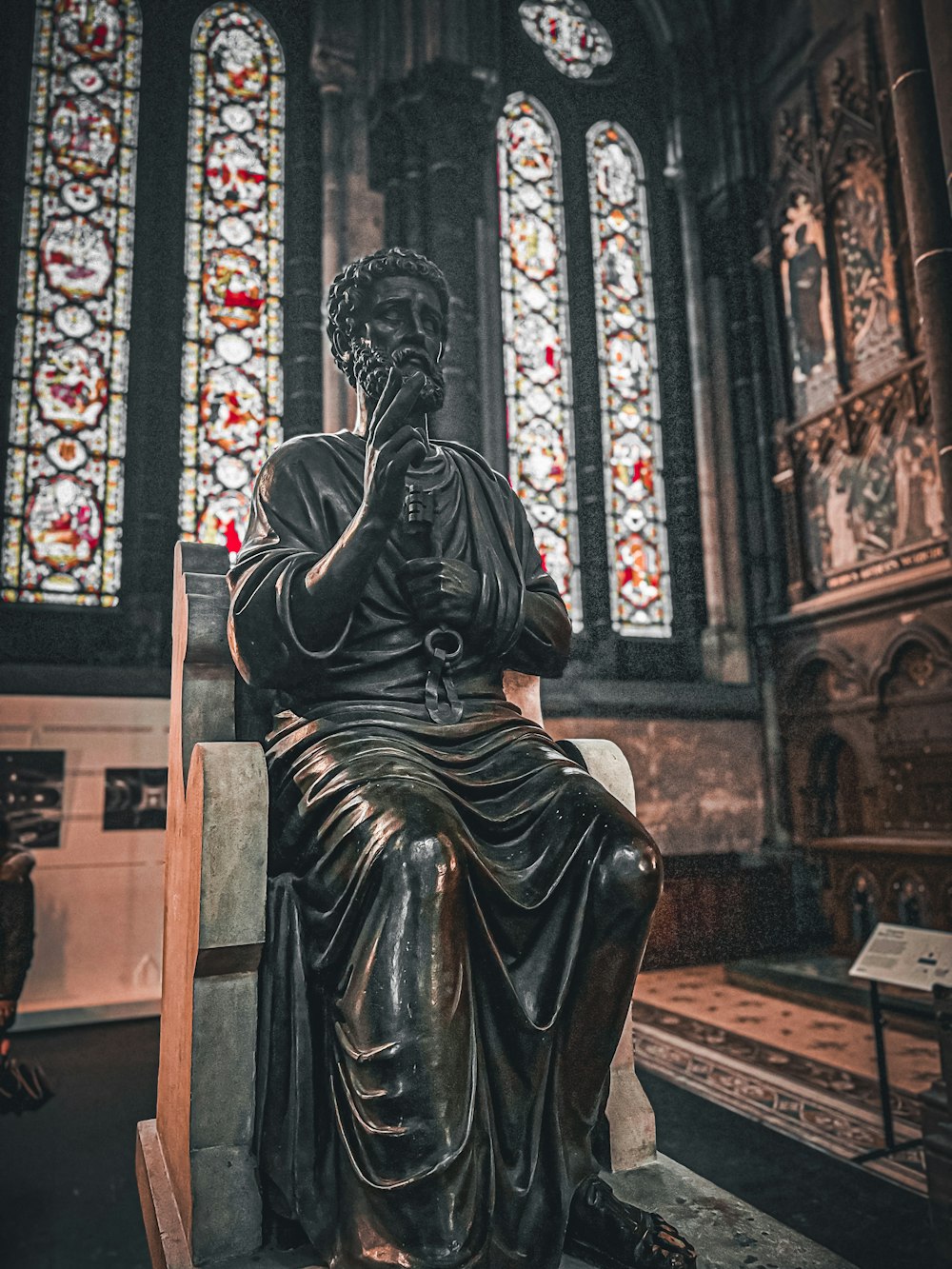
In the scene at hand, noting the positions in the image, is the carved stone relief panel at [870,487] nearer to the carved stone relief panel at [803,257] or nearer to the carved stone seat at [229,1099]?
the carved stone relief panel at [803,257]

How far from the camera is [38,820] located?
5.84m

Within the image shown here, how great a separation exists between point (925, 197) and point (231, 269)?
5.32 meters

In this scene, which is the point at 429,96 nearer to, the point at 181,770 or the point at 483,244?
the point at 483,244

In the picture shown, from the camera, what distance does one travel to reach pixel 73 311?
7.37m

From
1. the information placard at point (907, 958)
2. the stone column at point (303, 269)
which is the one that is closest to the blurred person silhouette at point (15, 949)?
the information placard at point (907, 958)

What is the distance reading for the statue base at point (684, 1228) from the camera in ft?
4.71

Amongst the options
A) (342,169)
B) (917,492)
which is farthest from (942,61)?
(342,169)

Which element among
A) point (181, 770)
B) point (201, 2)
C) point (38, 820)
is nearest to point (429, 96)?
point (201, 2)

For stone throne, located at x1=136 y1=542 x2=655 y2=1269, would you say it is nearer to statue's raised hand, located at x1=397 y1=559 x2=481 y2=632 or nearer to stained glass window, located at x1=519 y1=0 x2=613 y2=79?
statue's raised hand, located at x1=397 y1=559 x2=481 y2=632

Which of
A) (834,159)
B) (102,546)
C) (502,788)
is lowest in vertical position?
(502,788)

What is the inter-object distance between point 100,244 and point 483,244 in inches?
129

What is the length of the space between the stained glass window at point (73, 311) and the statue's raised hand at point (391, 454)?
5.95 metres

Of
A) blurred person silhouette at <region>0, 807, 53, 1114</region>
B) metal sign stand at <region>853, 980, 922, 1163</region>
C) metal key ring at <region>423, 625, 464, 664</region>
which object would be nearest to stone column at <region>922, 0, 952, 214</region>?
metal sign stand at <region>853, 980, 922, 1163</region>

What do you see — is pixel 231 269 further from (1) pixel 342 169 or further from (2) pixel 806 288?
(2) pixel 806 288
